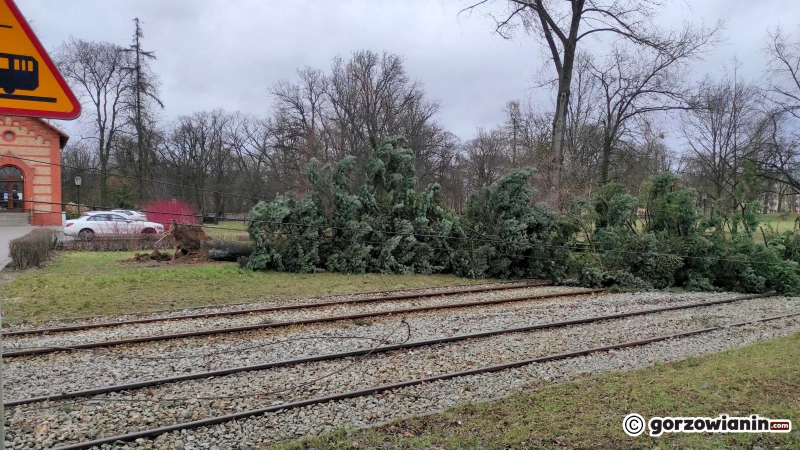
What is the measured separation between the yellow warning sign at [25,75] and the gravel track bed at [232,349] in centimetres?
455

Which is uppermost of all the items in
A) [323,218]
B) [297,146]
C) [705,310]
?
[297,146]

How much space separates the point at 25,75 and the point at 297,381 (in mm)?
4596

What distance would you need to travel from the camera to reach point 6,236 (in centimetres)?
2544

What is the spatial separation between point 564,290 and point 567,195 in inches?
348

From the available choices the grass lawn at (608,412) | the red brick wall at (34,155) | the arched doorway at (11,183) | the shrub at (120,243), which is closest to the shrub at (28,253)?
the shrub at (120,243)

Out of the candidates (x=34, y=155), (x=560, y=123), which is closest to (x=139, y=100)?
(x=34, y=155)

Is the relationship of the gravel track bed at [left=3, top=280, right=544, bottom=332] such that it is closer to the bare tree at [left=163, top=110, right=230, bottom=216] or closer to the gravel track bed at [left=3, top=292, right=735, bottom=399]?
the gravel track bed at [left=3, top=292, right=735, bottom=399]

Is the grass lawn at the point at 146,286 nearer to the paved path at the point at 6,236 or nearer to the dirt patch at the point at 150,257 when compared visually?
the dirt patch at the point at 150,257

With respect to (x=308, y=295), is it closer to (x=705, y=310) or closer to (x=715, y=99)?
(x=705, y=310)

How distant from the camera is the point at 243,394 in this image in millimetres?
5719

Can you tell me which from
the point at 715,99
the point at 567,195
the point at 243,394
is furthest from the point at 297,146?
the point at 243,394

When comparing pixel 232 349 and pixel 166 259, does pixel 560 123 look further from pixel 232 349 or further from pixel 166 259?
pixel 232 349

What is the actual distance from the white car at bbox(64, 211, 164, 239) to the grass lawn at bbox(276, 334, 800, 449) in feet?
77.8

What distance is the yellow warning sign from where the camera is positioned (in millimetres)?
2455
